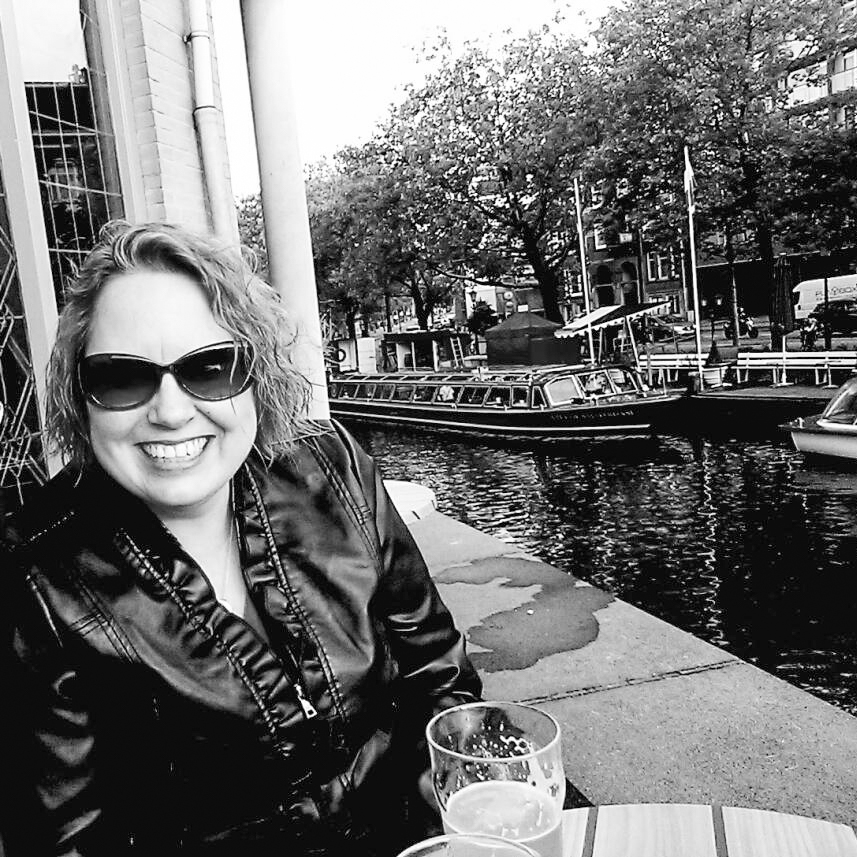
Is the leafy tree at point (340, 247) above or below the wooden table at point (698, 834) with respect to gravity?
above

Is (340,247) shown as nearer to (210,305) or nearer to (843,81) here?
(843,81)

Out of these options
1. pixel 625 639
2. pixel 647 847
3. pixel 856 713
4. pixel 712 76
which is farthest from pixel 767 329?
pixel 647 847

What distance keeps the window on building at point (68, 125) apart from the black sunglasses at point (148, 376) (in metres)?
3.10

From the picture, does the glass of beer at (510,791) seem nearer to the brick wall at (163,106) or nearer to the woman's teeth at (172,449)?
the woman's teeth at (172,449)

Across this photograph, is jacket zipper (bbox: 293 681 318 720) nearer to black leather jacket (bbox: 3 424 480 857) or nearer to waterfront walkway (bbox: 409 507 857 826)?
black leather jacket (bbox: 3 424 480 857)

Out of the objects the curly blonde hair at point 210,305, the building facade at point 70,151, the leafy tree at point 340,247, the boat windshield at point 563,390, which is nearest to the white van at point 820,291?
the boat windshield at point 563,390

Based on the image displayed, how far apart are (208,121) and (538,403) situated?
1674cm

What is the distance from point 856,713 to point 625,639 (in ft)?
10.4

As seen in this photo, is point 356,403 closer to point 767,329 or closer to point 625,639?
point 767,329

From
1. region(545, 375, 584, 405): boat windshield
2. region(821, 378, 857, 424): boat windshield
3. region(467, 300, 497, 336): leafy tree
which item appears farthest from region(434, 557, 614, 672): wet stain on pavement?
region(467, 300, 497, 336): leafy tree

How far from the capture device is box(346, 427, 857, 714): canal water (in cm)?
862

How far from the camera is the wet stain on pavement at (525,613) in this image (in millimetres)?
4652

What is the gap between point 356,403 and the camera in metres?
30.3

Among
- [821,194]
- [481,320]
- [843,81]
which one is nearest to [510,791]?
[821,194]
